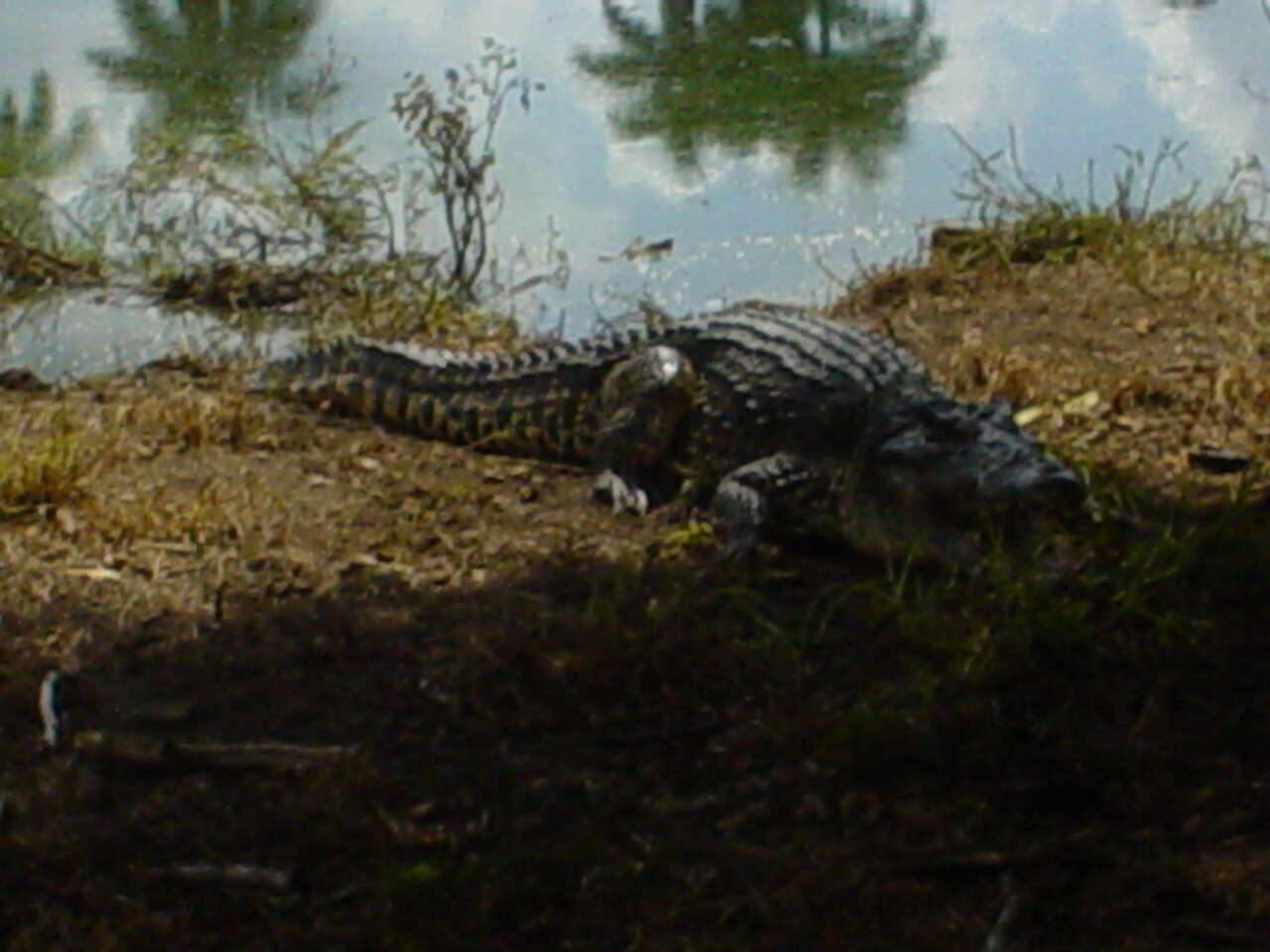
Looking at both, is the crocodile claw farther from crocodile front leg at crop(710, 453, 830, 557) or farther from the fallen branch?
the fallen branch

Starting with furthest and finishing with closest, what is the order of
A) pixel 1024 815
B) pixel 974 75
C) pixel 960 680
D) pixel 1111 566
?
pixel 974 75 < pixel 1111 566 < pixel 960 680 < pixel 1024 815

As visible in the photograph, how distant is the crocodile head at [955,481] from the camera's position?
390 cm

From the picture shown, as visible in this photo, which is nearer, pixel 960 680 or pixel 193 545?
pixel 960 680

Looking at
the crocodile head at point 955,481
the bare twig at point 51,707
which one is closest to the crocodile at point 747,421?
the crocodile head at point 955,481

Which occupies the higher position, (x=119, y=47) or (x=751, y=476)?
(x=119, y=47)

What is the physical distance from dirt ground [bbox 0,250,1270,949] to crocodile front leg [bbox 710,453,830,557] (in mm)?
96

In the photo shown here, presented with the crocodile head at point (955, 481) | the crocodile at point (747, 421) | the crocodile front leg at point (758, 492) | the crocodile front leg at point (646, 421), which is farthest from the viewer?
the crocodile front leg at point (646, 421)

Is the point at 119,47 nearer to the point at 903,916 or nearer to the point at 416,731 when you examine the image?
the point at 416,731

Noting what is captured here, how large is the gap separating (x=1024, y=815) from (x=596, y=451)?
202cm

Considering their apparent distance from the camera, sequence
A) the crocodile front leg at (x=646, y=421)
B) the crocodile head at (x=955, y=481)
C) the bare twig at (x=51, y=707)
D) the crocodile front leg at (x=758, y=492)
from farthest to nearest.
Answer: the crocodile front leg at (x=646, y=421), the crocodile front leg at (x=758, y=492), the crocodile head at (x=955, y=481), the bare twig at (x=51, y=707)

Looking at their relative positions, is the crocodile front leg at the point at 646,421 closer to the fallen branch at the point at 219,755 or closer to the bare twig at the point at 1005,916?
the fallen branch at the point at 219,755

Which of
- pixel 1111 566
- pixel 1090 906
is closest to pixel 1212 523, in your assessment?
pixel 1111 566

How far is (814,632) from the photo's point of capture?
3730 millimetres

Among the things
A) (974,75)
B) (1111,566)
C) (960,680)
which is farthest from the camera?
(974,75)
